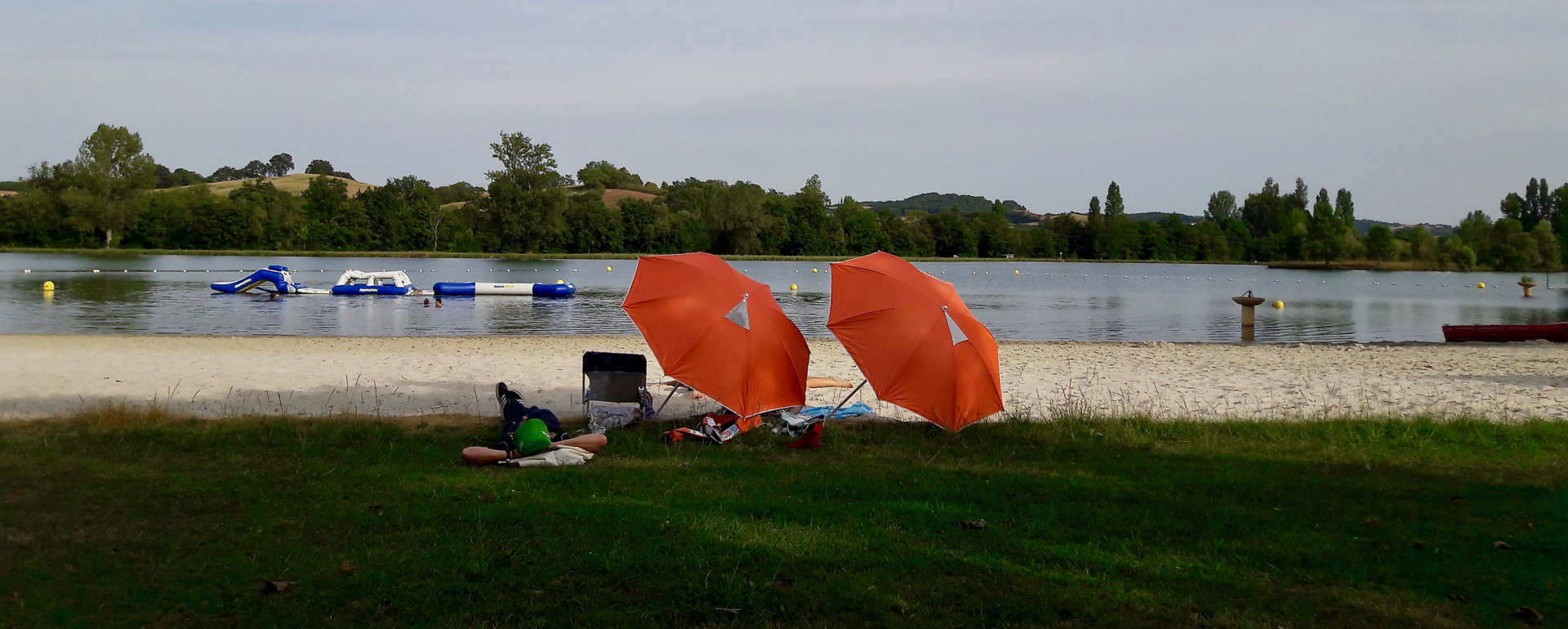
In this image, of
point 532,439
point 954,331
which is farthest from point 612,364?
point 954,331

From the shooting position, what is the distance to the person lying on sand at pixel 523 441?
7.40 meters

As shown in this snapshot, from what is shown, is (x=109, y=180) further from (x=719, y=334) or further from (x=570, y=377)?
(x=719, y=334)

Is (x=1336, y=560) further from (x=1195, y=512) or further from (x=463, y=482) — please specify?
(x=463, y=482)

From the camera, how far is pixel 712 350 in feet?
28.7

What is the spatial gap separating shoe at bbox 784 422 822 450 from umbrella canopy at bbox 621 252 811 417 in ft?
1.69

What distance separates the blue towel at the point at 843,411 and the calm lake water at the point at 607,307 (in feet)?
49.6

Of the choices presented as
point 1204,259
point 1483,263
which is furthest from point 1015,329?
point 1204,259

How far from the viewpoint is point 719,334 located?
880 cm

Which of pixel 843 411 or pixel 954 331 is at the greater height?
pixel 954 331

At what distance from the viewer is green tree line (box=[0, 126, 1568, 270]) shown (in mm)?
94062

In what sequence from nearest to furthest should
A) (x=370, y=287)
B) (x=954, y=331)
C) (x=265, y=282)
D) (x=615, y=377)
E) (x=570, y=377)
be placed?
(x=954, y=331) → (x=615, y=377) → (x=570, y=377) → (x=265, y=282) → (x=370, y=287)

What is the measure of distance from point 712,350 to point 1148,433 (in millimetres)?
4032

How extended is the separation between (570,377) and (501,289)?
2890cm

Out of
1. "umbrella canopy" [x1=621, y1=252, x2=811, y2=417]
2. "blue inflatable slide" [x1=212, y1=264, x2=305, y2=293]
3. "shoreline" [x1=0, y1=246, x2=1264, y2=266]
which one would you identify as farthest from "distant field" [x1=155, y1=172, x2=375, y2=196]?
"umbrella canopy" [x1=621, y1=252, x2=811, y2=417]
